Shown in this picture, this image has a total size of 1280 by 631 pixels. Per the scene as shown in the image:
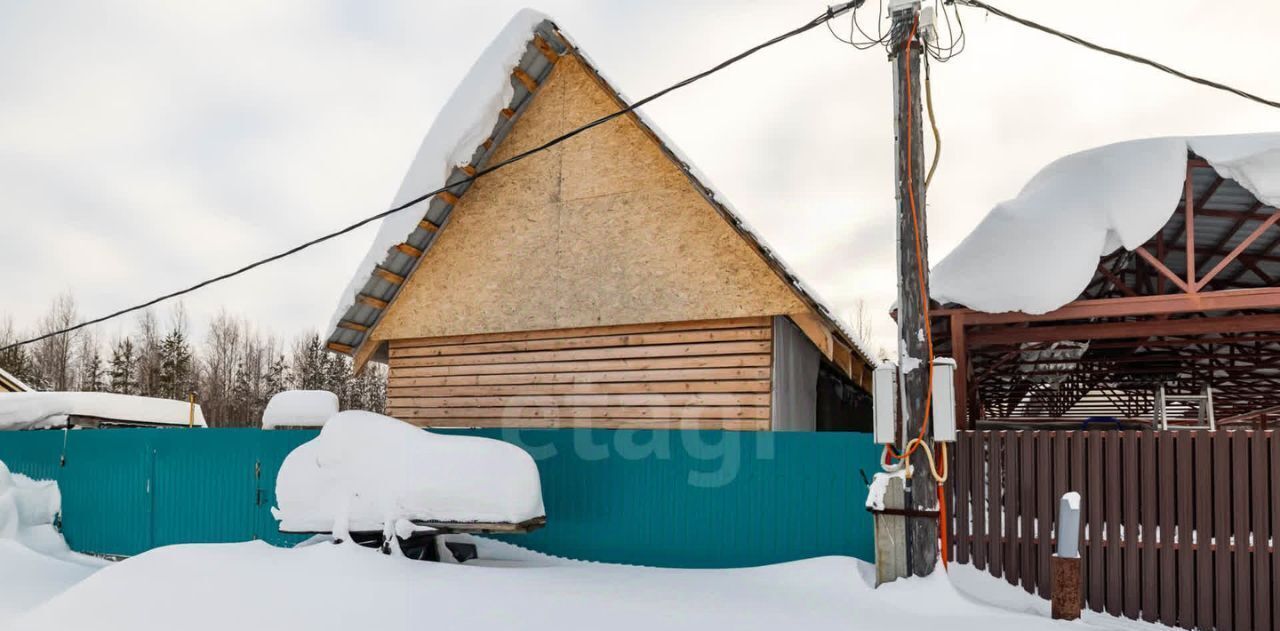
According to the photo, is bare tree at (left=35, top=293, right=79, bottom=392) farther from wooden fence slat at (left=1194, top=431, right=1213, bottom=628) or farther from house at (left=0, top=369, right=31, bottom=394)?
wooden fence slat at (left=1194, top=431, right=1213, bottom=628)

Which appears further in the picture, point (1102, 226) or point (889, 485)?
point (1102, 226)

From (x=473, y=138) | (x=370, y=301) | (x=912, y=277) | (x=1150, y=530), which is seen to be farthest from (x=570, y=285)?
(x=1150, y=530)

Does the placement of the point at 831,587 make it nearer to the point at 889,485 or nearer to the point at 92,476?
the point at 889,485

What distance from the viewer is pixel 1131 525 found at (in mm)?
7418

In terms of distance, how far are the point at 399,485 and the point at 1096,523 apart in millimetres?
6512

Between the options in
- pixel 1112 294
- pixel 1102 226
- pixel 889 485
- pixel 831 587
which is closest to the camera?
pixel 889 485

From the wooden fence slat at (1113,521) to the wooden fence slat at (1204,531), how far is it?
1.92 feet

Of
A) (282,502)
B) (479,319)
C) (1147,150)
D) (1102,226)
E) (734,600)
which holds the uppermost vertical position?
(1147,150)

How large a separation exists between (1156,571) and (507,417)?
311 inches

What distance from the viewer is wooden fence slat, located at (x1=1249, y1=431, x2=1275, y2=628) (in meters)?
7.11

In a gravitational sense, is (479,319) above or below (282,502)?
above

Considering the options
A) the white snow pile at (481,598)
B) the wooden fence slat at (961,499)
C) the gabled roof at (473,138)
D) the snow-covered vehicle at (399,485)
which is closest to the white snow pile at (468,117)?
the gabled roof at (473,138)

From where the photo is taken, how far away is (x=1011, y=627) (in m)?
6.32

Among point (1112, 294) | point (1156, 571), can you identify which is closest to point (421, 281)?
point (1156, 571)
